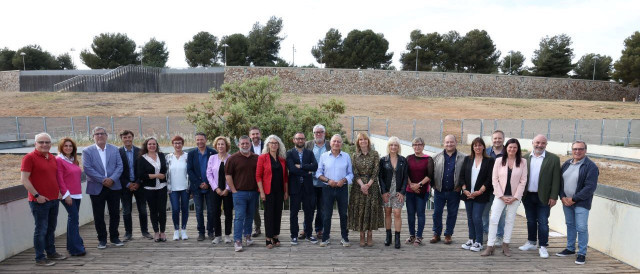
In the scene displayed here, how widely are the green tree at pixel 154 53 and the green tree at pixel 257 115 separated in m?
46.7

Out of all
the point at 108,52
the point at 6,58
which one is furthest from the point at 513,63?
the point at 6,58

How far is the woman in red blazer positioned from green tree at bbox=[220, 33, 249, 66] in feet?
168

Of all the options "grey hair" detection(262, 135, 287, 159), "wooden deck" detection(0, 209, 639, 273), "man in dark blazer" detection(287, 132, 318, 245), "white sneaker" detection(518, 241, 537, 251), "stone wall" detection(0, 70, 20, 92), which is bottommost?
"wooden deck" detection(0, 209, 639, 273)

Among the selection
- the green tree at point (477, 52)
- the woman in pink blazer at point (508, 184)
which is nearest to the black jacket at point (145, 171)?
the woman in pink blazer at point (508, 184)

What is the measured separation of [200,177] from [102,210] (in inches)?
48.2

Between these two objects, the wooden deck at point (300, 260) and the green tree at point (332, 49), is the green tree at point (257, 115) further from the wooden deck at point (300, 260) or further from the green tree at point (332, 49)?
the green tree at point (332, 49)

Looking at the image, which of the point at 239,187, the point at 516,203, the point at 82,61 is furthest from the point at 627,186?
the point at 82,61

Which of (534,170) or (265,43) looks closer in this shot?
(534,170)

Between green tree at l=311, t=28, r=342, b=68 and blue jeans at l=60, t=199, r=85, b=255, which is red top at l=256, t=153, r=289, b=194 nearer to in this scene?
blue jeans at l=60, t=199, r=85, b=255

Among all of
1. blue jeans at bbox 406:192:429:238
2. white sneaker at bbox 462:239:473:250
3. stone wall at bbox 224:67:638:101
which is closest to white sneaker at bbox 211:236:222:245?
blue jeans at bbox 406:192:429:238

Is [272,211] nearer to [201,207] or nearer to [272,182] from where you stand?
[272,182]

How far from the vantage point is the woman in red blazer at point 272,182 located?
469cm

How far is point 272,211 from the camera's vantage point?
15.8 ft

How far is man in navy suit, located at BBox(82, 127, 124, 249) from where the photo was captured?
4.66 meters
